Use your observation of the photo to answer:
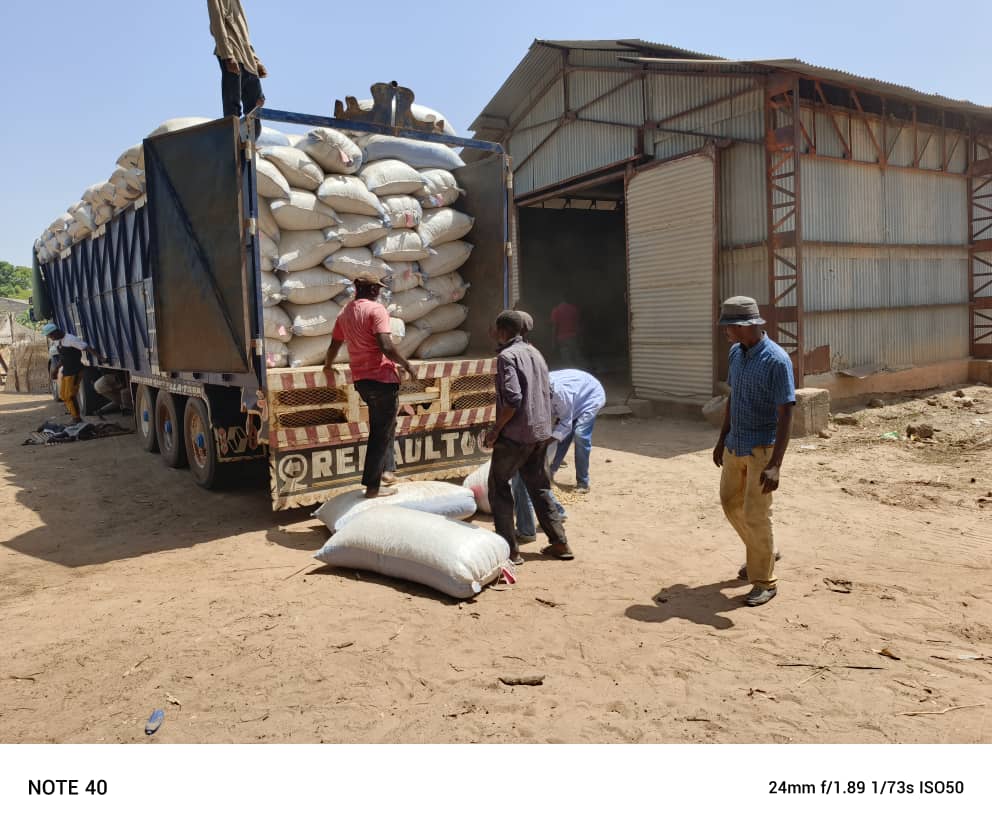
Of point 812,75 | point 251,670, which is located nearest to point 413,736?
point 251,670

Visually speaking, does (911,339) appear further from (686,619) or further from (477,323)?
(686,619)

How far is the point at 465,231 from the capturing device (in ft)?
21.5

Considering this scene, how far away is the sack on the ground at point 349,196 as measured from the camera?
18.7ft

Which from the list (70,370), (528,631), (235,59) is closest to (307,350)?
(235,59)

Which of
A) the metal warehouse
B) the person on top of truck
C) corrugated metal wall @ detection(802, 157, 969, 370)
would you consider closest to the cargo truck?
the metal warehouse

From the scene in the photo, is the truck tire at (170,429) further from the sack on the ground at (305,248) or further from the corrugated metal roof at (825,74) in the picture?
the corrugated metal roof at (825,74)

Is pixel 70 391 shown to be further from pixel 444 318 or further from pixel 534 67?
pixel 534 67

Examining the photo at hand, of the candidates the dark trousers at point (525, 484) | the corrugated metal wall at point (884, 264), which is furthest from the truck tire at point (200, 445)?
the corrugated metal wall at point (884, 264)

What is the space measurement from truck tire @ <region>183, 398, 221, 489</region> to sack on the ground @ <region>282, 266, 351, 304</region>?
137 cm

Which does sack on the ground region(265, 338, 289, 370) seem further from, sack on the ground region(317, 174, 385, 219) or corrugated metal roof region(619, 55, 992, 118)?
corrugated metal roof region(619, 55, 992, 118)

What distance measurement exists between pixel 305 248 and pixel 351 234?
391mm

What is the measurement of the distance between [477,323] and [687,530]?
8.77ft

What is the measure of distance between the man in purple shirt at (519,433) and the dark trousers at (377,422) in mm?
917

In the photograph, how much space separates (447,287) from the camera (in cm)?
652
